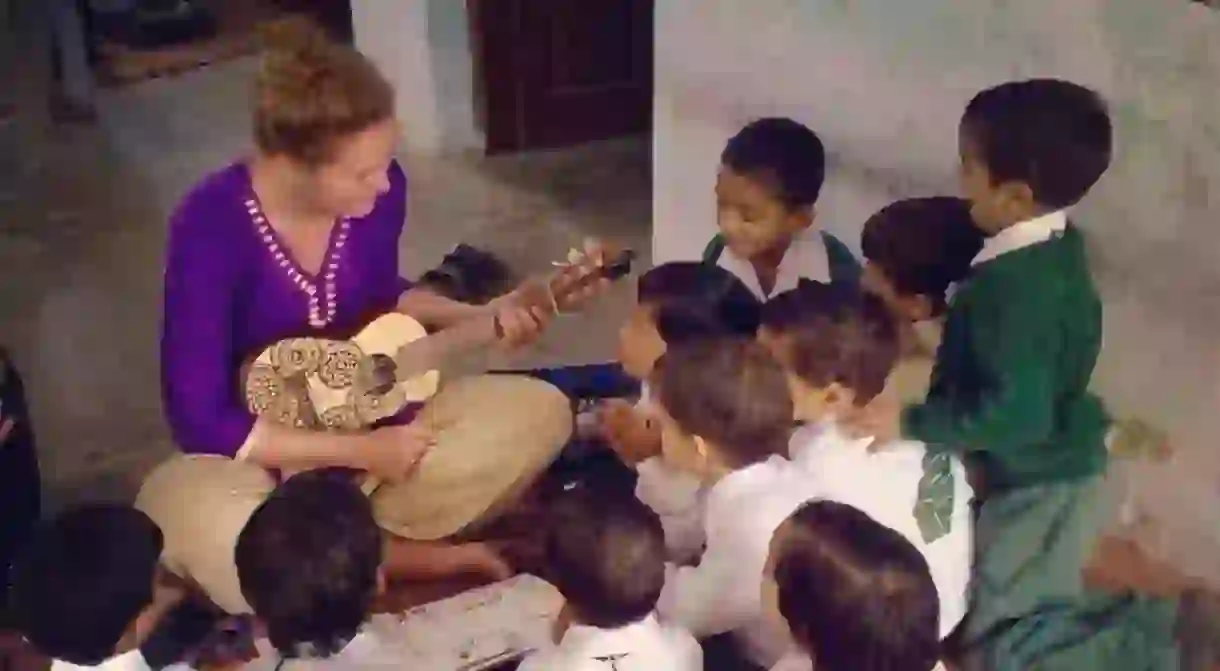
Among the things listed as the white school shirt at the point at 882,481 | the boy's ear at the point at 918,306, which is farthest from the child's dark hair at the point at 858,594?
the boy's ear at the point at 918,306

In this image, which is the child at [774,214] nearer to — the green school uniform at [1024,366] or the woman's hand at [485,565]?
the green school uniform at [1024,366]

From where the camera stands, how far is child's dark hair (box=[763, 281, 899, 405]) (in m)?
1.35

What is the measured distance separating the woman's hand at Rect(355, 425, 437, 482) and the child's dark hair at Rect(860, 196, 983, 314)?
581 millimetres

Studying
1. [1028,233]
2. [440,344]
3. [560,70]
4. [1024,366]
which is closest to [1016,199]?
[1028,233]

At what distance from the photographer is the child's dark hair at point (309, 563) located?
1.27 meters

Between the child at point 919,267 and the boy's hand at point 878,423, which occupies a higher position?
the child at point 919,267

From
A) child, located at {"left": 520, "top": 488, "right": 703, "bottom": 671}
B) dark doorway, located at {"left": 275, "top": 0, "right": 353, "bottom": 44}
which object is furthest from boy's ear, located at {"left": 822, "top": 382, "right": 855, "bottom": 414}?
dark doorway, located at {"left": 275, "top": 0, "right": 353, "bottom": 44}

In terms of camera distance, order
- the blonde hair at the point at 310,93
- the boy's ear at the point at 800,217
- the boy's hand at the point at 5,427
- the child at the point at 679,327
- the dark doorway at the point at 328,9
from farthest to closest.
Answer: the dark doorway at the point at 328,9 < the boy's ear at the point at 800,217 < the boy's hand at the point at 5,427 < the child at the point at 679,327 < the blonde hair at the point at 310,93

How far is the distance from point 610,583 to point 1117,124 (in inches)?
32.5

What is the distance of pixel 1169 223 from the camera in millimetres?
1521

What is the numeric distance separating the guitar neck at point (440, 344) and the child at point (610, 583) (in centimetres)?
41

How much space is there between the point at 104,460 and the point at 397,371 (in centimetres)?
67

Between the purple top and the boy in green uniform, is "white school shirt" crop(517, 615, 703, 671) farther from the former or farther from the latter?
the purple top

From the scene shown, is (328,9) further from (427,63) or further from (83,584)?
(83,584)
